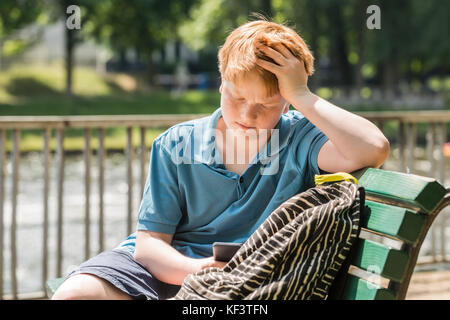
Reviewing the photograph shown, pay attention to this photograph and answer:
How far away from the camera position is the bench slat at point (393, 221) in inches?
63.9

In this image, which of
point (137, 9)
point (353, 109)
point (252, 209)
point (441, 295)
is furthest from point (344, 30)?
point (252, 209)

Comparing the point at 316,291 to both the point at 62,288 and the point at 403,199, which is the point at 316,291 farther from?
the point at 62,288

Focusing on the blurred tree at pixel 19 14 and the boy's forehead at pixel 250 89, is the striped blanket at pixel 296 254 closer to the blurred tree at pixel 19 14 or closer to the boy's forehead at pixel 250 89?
the boy's forehead at pixel 250 89

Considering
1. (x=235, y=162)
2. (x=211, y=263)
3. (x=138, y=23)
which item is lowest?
(x=211, y=263)

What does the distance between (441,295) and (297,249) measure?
9.77ft

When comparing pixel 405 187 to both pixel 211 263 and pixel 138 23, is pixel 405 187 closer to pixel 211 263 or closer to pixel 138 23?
pixel 211 263

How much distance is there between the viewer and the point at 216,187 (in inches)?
80.4

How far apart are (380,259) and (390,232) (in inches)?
3.1

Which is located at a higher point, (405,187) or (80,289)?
(405,187)

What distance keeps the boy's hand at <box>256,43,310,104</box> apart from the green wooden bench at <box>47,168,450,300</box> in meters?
0.34

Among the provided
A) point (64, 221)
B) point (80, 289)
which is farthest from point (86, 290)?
point (64, 221)

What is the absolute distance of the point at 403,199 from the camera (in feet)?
5.42
